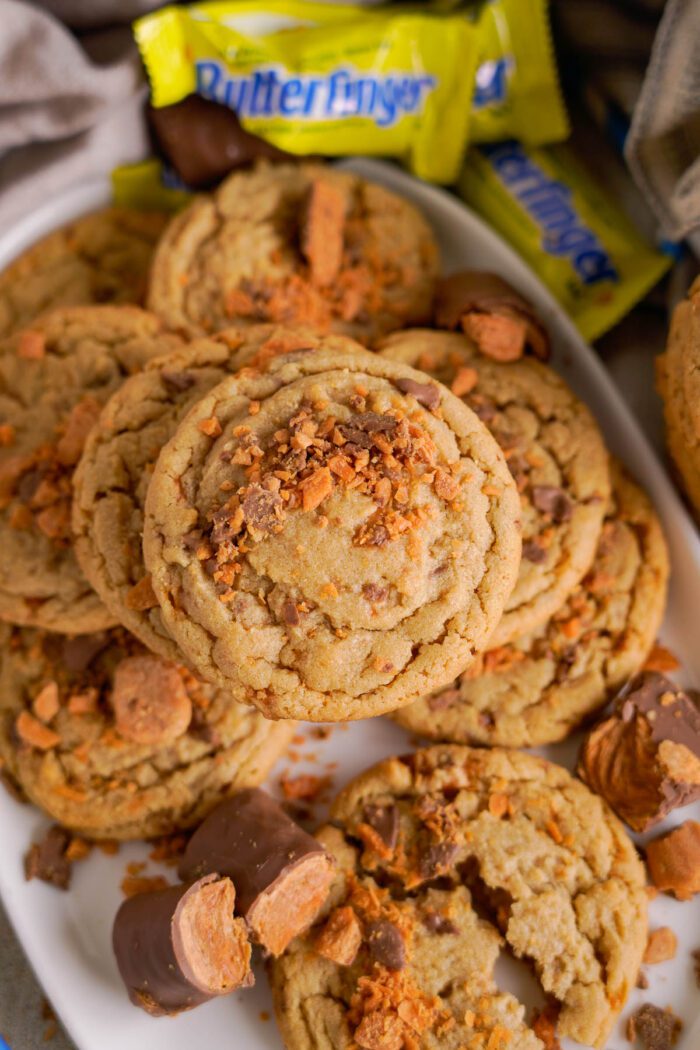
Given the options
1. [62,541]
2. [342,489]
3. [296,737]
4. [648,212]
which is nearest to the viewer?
[342,489]

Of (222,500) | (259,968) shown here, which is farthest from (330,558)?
(259,968)

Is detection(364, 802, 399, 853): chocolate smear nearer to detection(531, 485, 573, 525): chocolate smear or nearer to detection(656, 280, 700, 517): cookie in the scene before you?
detection(531, 485, 573, 525): chocolate smear

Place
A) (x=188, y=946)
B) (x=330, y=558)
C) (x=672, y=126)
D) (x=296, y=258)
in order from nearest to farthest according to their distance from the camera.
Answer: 1. (x=330, y=558)
2. (x=188, y=946)
3. (x=672, y=126)
4. (x=296, y=258)

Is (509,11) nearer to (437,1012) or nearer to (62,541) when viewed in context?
(62,541)

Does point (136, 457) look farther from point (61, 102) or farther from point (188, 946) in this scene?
point (61, 102)

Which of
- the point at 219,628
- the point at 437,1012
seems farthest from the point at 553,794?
the point at 219,628
